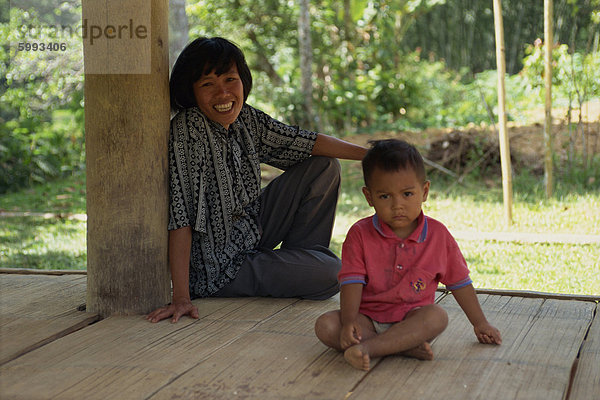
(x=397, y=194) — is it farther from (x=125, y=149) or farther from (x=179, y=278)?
(x=125, y=149)

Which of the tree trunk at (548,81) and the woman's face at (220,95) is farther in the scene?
the tree trunk at (548,81)

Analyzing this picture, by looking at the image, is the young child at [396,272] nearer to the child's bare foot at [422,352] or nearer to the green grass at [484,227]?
the child's bare foot at [422,352]

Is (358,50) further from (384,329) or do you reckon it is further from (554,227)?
(384,329)

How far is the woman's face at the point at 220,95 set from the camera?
2.97 metres

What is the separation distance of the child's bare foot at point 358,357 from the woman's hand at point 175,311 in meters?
0.80

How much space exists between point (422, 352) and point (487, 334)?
29cm

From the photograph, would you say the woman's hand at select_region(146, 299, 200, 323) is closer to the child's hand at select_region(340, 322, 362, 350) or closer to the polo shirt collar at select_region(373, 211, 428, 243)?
the child's hand at select_region(340, 322, 362, 350)

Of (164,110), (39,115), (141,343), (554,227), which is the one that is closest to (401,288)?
(141,343)

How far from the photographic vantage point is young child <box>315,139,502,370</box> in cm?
234

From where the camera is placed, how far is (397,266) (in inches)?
96.0

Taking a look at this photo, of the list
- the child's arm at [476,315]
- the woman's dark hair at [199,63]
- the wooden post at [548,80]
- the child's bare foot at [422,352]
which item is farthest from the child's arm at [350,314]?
the wooden post at [548,80]

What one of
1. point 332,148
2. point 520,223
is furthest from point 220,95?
point 520,223

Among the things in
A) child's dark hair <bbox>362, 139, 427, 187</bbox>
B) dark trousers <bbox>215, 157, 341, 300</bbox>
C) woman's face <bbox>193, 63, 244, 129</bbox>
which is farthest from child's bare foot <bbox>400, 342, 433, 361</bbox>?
woman's face <bbox>193, 63, 244, 129</bbox>

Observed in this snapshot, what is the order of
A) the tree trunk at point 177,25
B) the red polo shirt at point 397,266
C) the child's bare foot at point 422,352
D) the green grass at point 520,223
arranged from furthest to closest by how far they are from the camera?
1. the tree trunk at point 177,25
2. the green grass at point 520,223
3. the red polo shirt at point 397,266
4. the child's bare foot at point 422,352
